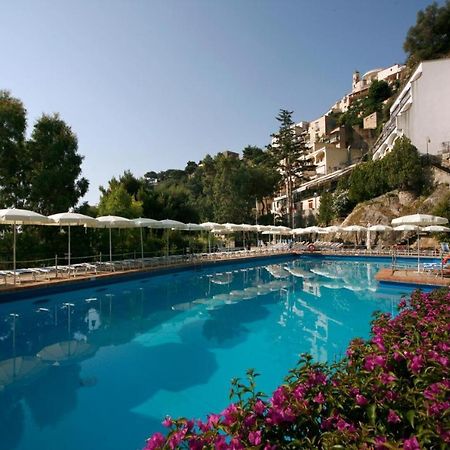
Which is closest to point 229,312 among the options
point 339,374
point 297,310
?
point 297,310

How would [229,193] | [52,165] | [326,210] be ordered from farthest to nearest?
[229,193] < [326,210] < [52,165]

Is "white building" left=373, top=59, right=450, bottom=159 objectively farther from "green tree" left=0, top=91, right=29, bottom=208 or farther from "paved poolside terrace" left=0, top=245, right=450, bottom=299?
"green tree" left=0, top=91, right=29, bottom=208

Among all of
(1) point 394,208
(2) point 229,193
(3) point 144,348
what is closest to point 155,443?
(3) point 144,348

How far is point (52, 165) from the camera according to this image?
17.7 m

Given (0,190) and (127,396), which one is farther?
(0,190)

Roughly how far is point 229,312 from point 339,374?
9231 mm

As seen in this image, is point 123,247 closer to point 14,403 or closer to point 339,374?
point 14,403

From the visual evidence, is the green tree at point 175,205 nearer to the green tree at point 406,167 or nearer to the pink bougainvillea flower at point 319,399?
the green tree at point 406,167

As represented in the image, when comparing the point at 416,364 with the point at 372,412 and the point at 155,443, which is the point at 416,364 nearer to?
the point at 372,412

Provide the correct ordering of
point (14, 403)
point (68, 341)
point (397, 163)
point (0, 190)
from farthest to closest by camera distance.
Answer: point (397, 163) < point (0, 190) < point (68, 341) < point (14, 403)

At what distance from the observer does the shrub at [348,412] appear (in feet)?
5.98

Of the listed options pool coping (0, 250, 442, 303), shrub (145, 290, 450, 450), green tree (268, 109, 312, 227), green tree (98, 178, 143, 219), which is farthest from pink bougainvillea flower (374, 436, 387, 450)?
green tree (268, 109, 312, 227)

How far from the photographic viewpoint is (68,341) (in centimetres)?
865

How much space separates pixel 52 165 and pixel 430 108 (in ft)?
105
